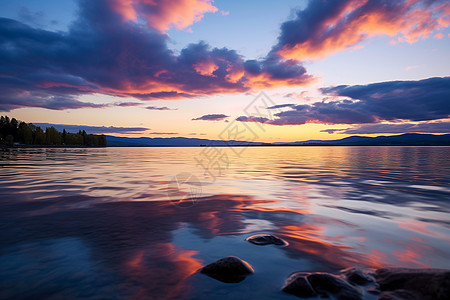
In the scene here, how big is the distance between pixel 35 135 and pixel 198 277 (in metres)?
183

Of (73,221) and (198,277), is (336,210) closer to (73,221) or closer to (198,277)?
(198,277)

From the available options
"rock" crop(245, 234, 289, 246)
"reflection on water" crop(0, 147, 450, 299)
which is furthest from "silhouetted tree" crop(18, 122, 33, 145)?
"rock" crop(245, 234, 289, 246)

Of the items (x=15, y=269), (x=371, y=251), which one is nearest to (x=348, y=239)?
(x=371, y=251)

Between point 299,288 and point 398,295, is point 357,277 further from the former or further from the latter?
point 299,288

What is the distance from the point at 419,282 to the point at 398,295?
20.9 inches

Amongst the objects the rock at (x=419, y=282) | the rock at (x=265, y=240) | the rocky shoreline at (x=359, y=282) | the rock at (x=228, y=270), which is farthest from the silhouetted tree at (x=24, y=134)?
the rock at (x=419, y=282)

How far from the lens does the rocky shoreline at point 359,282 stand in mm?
4168

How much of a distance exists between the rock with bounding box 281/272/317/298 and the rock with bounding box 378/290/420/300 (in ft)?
3.99

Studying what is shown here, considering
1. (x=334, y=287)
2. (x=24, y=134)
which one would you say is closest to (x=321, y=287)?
(x=334, y=287)

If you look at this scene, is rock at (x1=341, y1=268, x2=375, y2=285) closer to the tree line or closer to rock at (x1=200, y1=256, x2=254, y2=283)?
rock at (x1=200, y1=256, x2=254, y2=283)

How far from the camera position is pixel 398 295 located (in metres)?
4.25

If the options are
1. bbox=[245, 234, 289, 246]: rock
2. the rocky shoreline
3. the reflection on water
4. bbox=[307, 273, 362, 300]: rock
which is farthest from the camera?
bbox=[245, 234, 289, 246]: rock

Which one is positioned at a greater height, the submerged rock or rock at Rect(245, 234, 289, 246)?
the submerged rock

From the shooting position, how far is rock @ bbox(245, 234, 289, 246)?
7004 millimetres
